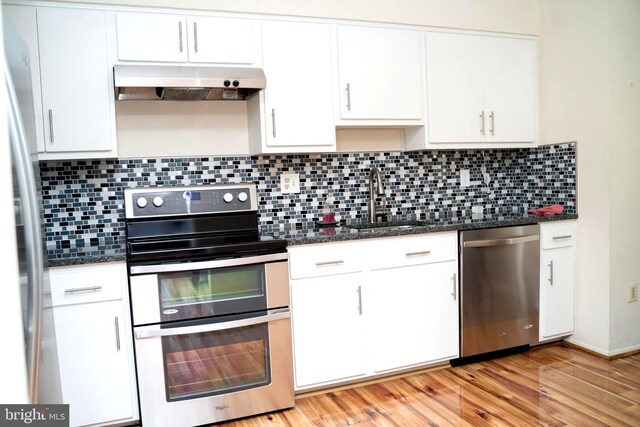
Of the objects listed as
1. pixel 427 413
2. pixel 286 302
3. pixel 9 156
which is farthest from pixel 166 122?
pixel 427 413

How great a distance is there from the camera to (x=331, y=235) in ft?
8.59

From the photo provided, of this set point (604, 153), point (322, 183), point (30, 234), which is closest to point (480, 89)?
point (604, 153)

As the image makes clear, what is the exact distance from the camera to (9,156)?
115 centimetres

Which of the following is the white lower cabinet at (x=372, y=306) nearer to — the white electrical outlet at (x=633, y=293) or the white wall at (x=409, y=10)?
the white electrical outlet at (x=633, y=293)

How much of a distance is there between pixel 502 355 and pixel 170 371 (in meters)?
1.99

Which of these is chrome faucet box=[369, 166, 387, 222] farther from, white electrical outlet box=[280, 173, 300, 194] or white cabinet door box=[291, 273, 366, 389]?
white cabinet door box=[291, 273, 366, 389]

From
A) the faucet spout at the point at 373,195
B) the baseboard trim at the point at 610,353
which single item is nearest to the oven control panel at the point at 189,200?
the faucet spout at the point at 373,195

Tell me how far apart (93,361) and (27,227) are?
121cm

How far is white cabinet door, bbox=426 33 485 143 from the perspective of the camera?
3.14m

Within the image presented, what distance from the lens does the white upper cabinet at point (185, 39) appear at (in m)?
2.54

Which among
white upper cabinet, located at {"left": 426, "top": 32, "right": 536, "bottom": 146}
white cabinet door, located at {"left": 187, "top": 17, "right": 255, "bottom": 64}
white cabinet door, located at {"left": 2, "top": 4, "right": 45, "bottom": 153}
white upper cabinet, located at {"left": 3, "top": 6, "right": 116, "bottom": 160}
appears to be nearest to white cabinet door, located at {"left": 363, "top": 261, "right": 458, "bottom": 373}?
white upper cabinet, located at {"left": 426, "top": 32, "right": 536, "bottom": 146}

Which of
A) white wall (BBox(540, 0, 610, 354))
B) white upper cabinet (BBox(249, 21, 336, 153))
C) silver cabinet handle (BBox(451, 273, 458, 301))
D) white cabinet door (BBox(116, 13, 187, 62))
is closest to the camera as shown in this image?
white cabinet door (BBox(116, 13, 187, 62))

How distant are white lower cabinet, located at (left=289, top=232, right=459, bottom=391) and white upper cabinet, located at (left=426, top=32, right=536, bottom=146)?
0.78 m

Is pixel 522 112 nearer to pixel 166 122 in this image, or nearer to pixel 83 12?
pixel 166 122
